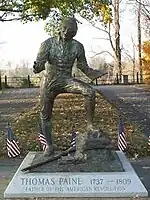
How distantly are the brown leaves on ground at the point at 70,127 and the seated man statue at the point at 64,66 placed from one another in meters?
4.71

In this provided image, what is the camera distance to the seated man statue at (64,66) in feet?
26.8

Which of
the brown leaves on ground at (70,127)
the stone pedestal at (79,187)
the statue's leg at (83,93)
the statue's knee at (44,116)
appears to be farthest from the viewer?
the brown leaves on ground at (70,127)

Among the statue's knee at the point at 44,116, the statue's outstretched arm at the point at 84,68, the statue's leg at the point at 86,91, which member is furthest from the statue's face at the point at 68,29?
the statue's knee at the point at 44,116

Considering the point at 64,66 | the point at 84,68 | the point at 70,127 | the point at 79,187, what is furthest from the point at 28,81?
the point at 79,187

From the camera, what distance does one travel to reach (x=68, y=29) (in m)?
8.09

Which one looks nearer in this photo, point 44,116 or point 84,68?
point 84,68

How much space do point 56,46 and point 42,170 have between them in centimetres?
215

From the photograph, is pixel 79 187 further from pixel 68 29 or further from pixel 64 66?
pixel 68 29

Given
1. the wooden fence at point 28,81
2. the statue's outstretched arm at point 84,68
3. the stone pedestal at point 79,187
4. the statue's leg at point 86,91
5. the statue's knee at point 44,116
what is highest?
the statue's outstretched arm at point 84,68

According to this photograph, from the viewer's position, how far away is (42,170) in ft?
25.3

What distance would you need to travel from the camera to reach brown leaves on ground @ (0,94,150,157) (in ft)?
44.5

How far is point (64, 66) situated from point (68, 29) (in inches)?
25.8

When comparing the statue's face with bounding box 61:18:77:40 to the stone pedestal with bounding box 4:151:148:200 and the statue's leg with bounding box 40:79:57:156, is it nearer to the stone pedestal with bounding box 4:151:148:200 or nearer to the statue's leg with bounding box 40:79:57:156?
the statue's leg with bounding box 40:79:57:156

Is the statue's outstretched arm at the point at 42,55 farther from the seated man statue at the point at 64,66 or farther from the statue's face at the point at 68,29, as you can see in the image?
the statue's face at the point at 68,29
